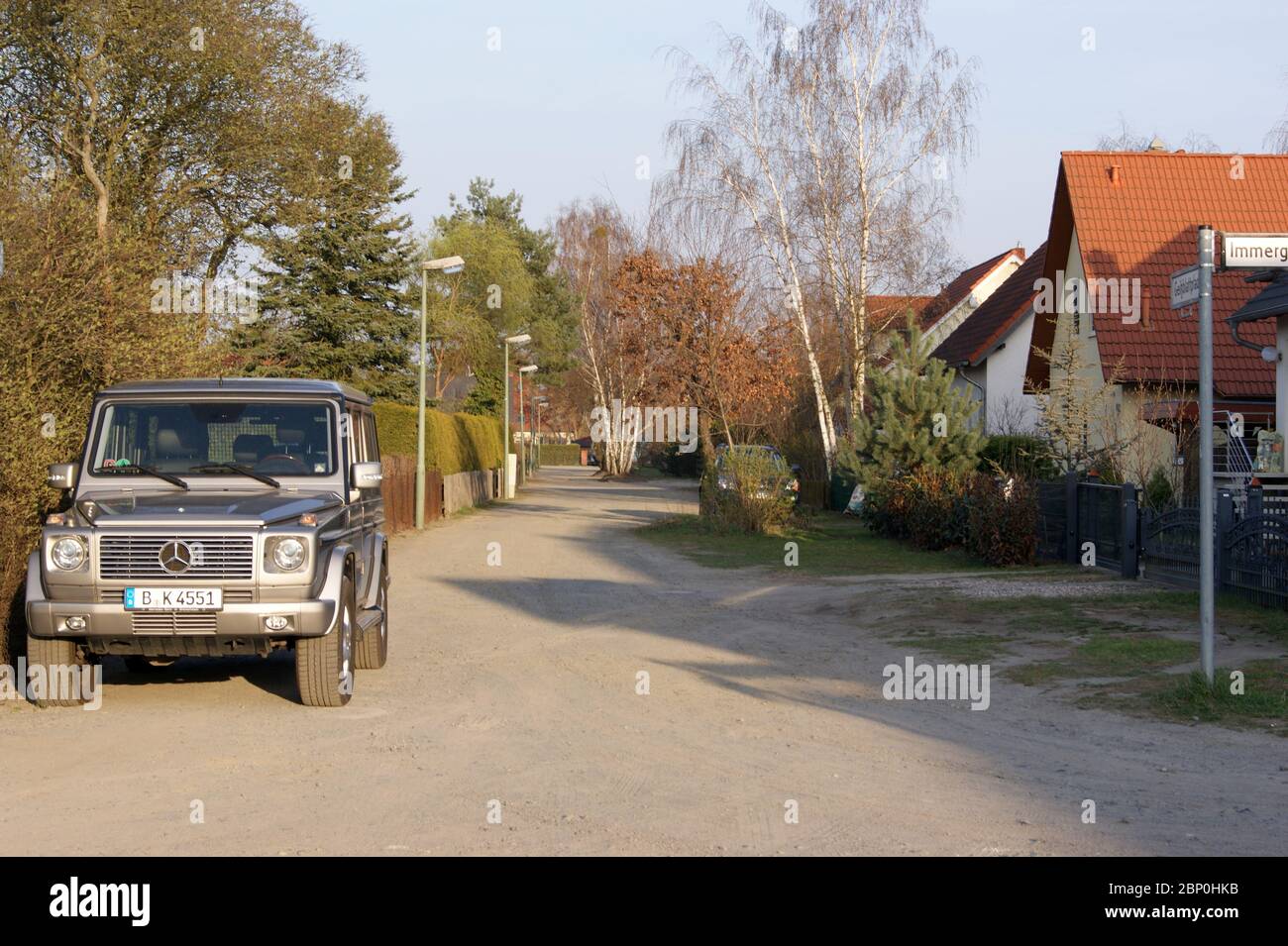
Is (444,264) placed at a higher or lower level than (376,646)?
higher

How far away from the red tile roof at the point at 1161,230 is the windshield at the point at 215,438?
20.5m

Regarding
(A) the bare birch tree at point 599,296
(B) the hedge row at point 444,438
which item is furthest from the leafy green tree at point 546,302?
(B) the hedge row at point 444,438

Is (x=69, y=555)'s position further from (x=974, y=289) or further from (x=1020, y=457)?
(x=974, y=289)

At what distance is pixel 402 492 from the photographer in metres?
29.8

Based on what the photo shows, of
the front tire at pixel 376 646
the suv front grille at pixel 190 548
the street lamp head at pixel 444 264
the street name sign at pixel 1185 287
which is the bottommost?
the front tire at pixel 376 646

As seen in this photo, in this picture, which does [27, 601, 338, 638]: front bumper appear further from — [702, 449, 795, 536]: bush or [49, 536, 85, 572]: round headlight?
[702, 449, 795, 536]: bush

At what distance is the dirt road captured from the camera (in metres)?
6.01

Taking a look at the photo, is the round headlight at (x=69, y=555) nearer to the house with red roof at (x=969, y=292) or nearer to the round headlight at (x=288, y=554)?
the round headlight at (x=288, y=554)

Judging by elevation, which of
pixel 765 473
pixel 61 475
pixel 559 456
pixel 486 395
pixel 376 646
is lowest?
pixel 559 456

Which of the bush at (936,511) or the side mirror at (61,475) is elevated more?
the side mirror at (61,475)

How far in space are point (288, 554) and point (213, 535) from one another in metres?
0.49

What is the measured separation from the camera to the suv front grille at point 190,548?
8.40 metres

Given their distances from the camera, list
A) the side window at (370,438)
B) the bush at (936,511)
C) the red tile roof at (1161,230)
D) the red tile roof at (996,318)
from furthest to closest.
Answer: the red tile roof at (996,318) → the red tile roof at (1161,230) → the bush at (936,511) → the side window at (370,438)

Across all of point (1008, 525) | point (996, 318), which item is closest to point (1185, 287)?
point (1008, 525)
